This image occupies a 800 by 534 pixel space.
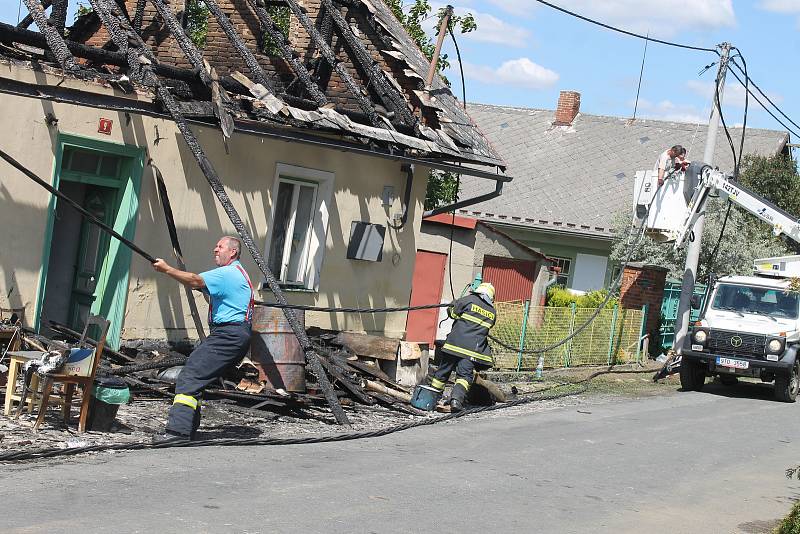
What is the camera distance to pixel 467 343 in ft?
42.5

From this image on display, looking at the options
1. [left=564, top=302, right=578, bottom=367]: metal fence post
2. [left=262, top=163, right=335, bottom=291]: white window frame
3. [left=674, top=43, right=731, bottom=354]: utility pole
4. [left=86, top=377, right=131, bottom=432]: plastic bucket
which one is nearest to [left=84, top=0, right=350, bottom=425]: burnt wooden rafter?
[left=86, top=377, right=131, bottom=432]: plastic bucket

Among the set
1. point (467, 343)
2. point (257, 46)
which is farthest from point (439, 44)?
point (467, 343)

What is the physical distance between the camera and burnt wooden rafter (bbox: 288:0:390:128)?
14.1 metres

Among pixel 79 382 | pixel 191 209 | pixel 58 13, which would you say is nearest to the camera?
pixel 79 382

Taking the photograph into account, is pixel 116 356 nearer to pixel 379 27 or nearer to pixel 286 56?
pixel 286 56

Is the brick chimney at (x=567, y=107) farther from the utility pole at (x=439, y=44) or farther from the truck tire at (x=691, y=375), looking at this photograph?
the utility pole at (x=439, y=44)

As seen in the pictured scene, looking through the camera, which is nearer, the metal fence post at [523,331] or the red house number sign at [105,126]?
the red house number sign at [105,126]

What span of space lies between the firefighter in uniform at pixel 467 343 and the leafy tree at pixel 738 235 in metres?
13.8

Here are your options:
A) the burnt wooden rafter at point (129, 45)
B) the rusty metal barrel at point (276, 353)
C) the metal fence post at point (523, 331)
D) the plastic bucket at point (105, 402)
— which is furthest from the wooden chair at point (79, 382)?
the metal fence post at point (523, 331)

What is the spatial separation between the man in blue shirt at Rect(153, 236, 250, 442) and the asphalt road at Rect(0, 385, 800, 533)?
0.30 meters

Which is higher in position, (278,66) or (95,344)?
(278,66)

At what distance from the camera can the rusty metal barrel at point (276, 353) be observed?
39.1 feet

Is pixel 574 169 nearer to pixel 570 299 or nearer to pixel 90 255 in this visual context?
pixel 570 299

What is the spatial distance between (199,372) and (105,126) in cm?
411
